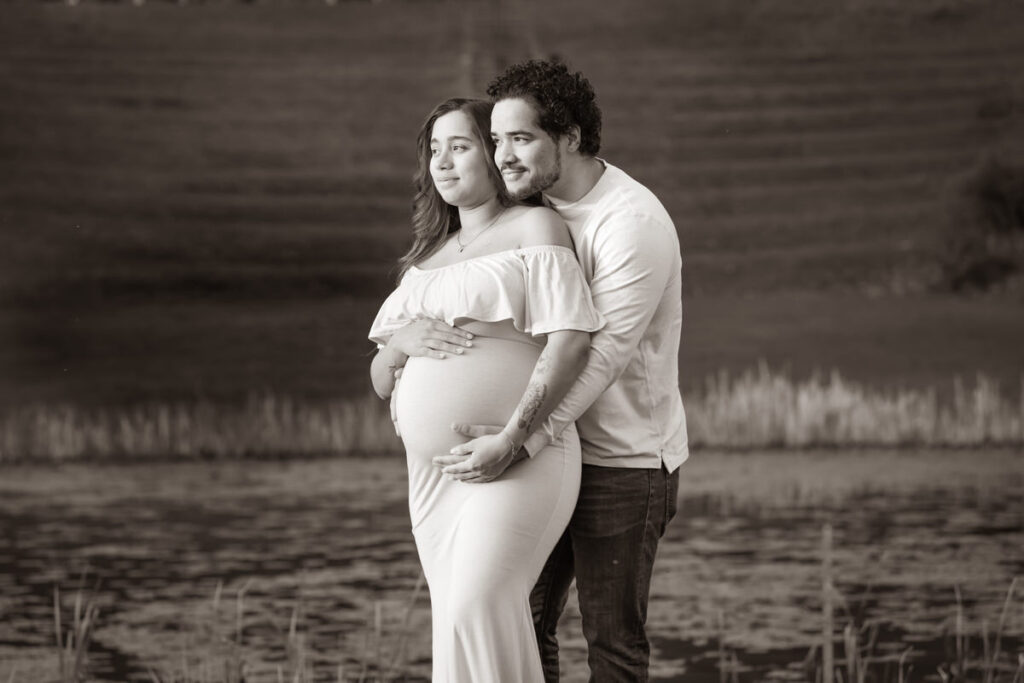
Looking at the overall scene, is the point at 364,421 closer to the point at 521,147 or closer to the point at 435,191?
the point at 435,191

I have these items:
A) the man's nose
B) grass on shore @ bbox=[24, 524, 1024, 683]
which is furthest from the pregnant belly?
grass on shore @ bbox=[24, 524, 1024, 683]

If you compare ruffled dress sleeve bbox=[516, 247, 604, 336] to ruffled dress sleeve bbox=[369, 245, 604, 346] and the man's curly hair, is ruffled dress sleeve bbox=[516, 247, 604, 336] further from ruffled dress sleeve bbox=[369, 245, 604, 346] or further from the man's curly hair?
the man's curly hair

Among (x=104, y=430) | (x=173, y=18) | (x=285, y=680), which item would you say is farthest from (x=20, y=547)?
(x=173, y=18)

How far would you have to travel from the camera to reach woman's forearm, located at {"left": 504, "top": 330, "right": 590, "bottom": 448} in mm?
1780

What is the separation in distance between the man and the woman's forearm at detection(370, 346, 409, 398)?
0.64 feet

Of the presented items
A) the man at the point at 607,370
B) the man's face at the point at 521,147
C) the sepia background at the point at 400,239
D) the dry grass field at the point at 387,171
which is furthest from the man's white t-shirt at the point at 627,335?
the dry grass field at the point at 387,171

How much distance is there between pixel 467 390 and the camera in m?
1.85

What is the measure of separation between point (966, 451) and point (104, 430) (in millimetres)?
3548

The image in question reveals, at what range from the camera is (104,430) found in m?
5.46

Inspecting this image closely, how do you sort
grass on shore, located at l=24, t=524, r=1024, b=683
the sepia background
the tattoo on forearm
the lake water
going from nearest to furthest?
the tattoo on forearm
grass on shore, located at l=24, t=524, r=1024, b=683
the lake water
the sepia background

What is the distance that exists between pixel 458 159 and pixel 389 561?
3185mm

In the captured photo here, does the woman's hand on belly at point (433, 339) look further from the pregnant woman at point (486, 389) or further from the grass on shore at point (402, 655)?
the grass on shore at point (402, 655)

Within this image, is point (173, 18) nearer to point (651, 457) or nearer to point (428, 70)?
point (428, 70)

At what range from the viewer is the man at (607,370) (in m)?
1.85
